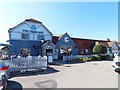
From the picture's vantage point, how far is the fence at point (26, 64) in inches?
487

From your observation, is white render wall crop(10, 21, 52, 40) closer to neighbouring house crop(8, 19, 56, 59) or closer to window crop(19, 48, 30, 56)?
neighbouring house crop(8, 19, 56, 59)

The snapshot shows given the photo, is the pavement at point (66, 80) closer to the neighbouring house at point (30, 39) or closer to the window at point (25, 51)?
A: the neighbouring house at point (30, 39)

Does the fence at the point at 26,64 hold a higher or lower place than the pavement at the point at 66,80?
higher

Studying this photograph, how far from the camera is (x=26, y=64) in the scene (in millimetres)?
12961

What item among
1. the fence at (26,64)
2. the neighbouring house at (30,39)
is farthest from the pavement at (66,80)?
the neighbouring house at (30,39)

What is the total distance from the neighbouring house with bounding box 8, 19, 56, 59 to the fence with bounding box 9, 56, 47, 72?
11.7 meters

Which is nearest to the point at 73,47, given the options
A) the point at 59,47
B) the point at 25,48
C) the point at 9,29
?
the point at 59,47

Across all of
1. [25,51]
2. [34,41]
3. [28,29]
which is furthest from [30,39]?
[25,51]

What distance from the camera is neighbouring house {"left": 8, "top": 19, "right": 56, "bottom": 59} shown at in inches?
952

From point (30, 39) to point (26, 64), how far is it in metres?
13.4

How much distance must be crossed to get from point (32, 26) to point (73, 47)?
10.2 m

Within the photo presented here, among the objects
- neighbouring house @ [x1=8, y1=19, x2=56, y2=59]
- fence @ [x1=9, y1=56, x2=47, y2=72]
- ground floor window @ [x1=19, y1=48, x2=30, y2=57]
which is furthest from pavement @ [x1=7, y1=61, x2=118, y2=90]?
ground floor window @ [x1=19, y1=48, x2=30, y2=57]

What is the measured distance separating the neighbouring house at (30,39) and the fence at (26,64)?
1166cm

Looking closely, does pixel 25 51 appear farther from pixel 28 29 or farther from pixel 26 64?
pixel 26 64
